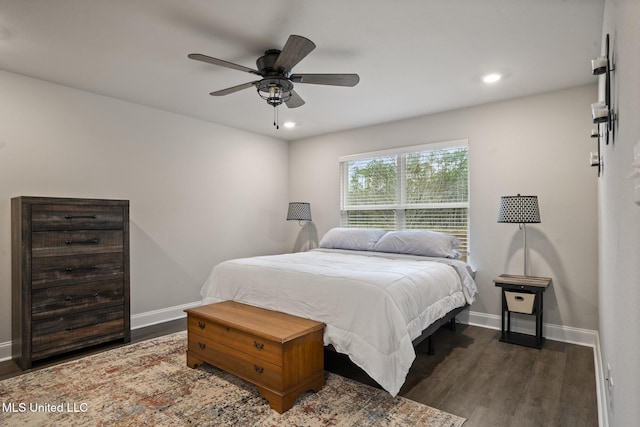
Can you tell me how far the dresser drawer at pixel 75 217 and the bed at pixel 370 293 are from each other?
1112 millimetres

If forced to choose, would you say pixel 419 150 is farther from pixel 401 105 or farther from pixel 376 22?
pixel 376 22

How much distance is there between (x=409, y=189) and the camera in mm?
4633

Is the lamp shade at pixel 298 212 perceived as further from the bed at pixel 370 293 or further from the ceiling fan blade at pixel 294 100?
the ceiling fan blade at pixel 294 100

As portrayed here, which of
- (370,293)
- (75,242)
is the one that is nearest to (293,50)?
Answer: (370,293)

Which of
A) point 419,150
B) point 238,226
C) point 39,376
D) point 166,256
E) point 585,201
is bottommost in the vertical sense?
point 39,376

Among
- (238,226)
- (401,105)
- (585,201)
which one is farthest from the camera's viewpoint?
(238,226)

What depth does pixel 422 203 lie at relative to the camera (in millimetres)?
4516

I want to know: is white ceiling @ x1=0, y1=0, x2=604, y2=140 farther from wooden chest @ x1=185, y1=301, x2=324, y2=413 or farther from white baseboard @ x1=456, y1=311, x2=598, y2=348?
white baseboard @ x1=456, y1=311, x2=598, y2=348

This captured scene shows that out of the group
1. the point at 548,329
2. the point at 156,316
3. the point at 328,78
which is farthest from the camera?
the point at 156,316

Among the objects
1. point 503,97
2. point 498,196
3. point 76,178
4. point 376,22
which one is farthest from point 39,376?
point 503,97

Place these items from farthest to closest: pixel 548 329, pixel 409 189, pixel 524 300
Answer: pixel 409 189
pixel 548 329
pixel 524 300

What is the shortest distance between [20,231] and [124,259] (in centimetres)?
84

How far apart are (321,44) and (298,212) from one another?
2921 mm

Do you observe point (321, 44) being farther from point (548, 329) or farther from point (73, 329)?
point (548, 329)
